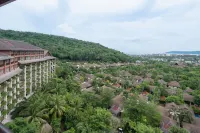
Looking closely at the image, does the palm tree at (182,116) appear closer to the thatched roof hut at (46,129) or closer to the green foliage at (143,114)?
the green foliage at (143,114)

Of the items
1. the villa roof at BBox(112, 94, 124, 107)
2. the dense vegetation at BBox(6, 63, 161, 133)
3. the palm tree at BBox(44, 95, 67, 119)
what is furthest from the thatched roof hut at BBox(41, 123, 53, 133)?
the villa roof at BBox(112, 94, 124, 107)

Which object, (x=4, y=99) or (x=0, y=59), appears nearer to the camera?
(x=0, y=59)

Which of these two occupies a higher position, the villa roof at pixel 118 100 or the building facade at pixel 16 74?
the building facade at pixel 16 74

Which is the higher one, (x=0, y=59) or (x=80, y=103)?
(x=0, y=59)

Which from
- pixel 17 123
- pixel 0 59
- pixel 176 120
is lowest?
pixel 176 120

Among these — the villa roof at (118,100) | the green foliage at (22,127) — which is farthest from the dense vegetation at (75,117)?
the villa roof at (118,100)

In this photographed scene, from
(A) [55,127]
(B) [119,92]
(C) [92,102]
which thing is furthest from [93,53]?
(A) [55,127]

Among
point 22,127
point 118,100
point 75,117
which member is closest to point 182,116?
point 118,100

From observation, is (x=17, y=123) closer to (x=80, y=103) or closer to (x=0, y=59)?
(x=0, y=59)
